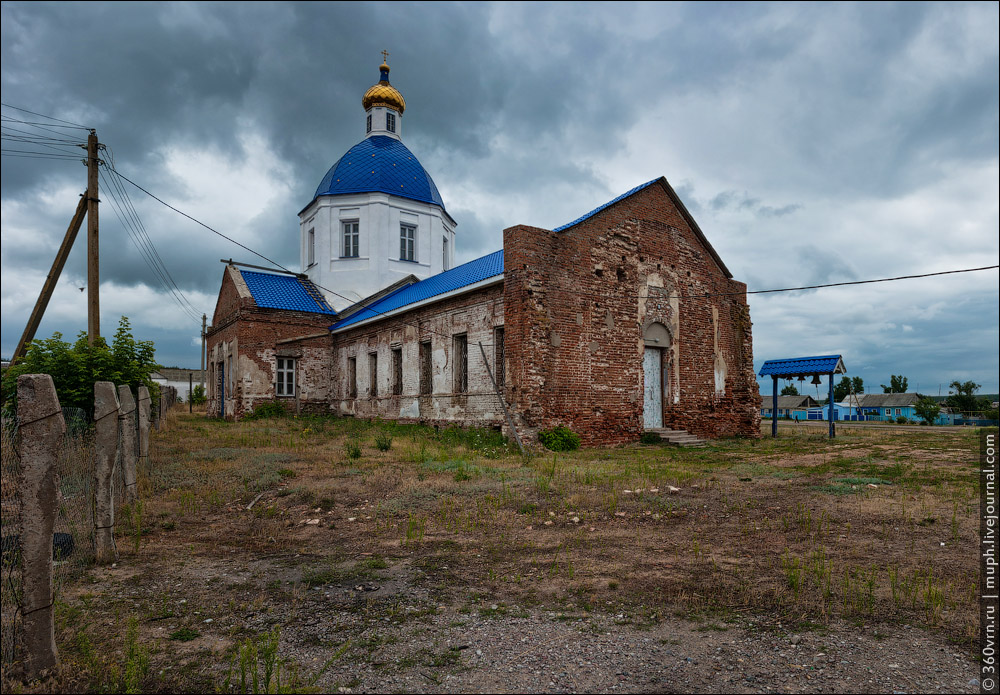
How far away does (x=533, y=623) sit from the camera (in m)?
3.81

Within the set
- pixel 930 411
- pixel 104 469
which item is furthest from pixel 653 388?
pixel 930 411

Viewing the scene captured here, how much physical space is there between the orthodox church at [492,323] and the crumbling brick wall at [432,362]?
0.06 meters

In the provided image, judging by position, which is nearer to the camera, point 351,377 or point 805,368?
point 805,368

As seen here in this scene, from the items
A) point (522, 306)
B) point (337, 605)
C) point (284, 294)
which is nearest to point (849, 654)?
point (337, 605)

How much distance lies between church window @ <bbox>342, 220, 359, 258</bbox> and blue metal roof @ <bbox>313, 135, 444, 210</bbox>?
57.2 inches

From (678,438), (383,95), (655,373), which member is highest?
(383,95)

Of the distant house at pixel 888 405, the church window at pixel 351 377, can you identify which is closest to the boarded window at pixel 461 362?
the church window at pixel 351 377

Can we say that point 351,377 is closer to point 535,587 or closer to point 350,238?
point 350,238

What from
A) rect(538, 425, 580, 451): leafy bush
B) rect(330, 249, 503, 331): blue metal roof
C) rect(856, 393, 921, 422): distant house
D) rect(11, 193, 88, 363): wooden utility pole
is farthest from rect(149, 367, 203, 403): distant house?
rect(856, 393, 921, 422): distant house

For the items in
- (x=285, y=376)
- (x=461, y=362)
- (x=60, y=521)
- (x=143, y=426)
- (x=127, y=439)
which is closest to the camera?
(x=60, y=521)

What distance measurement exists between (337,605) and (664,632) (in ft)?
7.42

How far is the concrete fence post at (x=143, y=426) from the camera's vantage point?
8.89 m

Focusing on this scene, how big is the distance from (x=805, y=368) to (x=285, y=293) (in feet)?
68.3

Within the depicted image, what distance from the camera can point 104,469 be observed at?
17.9 feet
